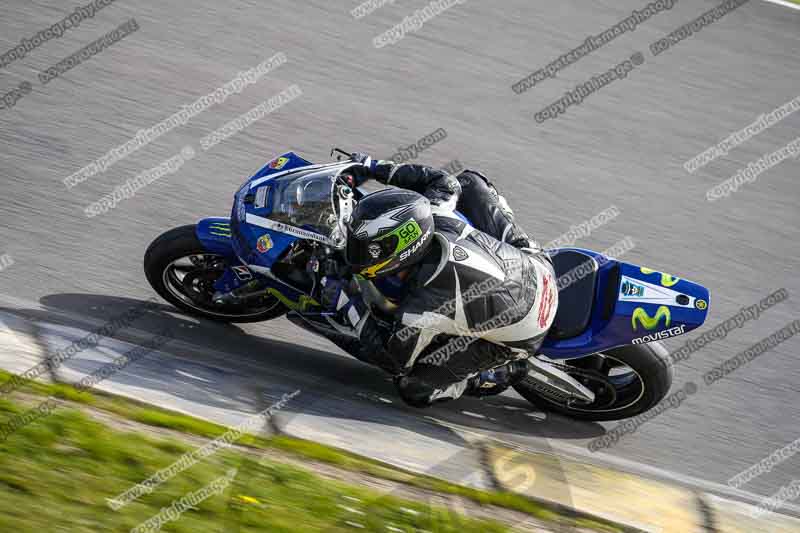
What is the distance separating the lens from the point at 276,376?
572 cm

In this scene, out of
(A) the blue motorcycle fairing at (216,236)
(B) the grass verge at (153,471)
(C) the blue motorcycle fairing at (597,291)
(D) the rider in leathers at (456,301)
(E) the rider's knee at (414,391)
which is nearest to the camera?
(B) the grass verge at (153,471)

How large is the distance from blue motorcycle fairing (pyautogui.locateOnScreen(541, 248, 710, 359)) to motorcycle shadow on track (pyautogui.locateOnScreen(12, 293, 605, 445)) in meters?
0.78

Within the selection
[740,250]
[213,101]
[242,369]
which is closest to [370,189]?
[213,101]

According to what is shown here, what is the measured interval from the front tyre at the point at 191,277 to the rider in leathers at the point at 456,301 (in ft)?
2.98

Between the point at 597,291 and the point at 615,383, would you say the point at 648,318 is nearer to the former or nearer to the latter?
the point at 597,291

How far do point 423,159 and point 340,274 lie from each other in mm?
3052

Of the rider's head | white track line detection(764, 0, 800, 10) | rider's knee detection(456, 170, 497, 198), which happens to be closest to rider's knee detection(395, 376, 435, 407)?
the rider's head

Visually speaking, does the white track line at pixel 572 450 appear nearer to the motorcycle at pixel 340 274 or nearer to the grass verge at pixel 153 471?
the motorcycle at pixel 340 274

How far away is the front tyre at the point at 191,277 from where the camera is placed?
19.0 ft

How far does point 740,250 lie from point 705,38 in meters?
3.56

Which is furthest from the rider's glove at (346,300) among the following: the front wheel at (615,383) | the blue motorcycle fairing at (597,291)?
the front wheel at (615,383)

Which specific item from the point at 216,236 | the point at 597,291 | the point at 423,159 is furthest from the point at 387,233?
the point at 423,159

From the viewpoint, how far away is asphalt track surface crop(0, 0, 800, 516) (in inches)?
232

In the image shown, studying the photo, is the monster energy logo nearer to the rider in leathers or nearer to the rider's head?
the rider in leathers
